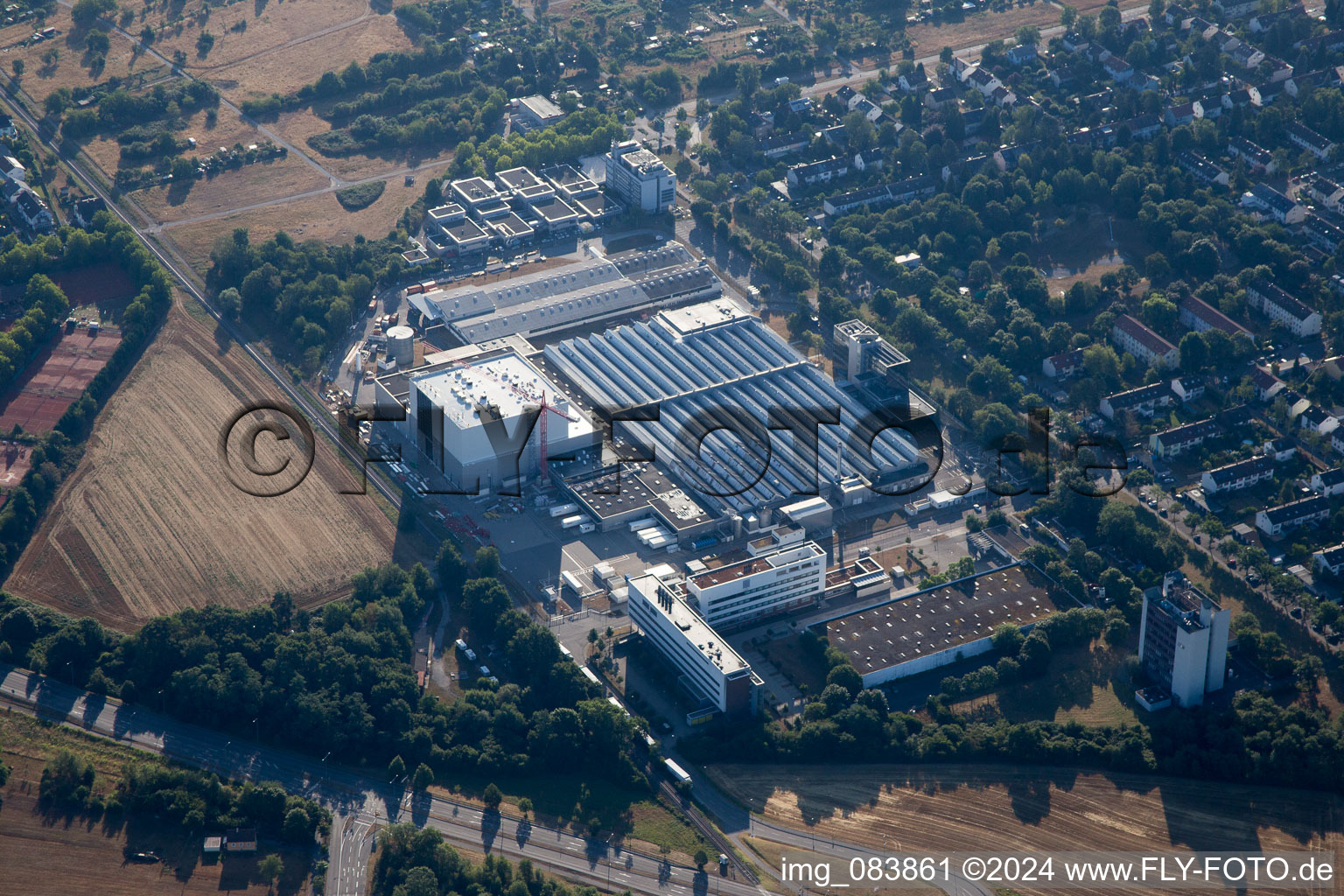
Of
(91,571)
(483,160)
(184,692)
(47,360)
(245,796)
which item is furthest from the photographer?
(483,160)

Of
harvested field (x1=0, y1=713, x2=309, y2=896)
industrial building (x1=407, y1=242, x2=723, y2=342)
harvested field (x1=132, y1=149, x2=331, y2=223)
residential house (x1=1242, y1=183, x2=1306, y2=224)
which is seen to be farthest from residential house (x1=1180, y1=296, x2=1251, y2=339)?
harvested field (x1=0, y1=713, x2=309, y2=896)

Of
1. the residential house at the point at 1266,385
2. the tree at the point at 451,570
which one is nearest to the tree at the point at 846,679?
the tree at the point at 451,570

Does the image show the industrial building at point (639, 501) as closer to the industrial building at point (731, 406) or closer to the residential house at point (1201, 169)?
the industrial building at point (731, 406)

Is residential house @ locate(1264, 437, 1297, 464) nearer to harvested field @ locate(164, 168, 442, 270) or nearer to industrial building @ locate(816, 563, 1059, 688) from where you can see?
industrial building @ locate(816, 563, 1059, 688)

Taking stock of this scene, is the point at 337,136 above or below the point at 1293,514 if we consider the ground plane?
above

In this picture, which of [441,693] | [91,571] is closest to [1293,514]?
[441,693]

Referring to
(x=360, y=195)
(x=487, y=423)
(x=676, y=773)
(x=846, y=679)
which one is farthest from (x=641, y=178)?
(x=676, y=773)

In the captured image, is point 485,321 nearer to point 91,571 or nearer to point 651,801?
point 91,571

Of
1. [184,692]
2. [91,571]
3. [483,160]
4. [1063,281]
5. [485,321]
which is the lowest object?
[184,692]
